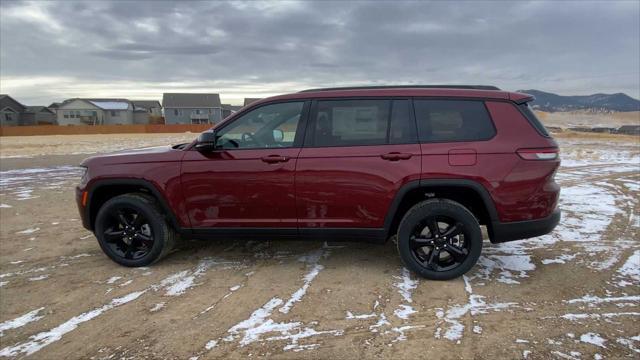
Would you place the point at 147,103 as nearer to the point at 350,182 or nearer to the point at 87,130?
the point at 87,130

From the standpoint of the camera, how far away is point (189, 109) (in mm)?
71375

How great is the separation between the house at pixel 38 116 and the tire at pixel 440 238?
85.6 m

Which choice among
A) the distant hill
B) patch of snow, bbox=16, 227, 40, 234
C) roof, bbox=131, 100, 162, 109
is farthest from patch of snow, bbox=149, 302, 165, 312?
the distant hill

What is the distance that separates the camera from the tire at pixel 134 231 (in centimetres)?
475

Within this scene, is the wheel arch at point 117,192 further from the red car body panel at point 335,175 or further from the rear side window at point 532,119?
the rear side window at point 532,119

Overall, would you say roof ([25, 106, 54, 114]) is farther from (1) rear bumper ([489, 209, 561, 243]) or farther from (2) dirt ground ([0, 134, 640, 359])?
(1) rear bumper ([489, 209, 561, 243])

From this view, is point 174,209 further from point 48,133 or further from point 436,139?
point 48,133

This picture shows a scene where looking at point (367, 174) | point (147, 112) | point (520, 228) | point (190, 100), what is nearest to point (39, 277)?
point (367, 174)

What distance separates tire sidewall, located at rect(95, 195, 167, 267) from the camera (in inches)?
186

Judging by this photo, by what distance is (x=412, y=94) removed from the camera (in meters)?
4.39

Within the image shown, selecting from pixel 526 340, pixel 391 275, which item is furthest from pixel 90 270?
pixel 526 340

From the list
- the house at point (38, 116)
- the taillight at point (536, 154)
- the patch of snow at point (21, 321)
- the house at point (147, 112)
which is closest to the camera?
the patch of snow at point (21, 321)

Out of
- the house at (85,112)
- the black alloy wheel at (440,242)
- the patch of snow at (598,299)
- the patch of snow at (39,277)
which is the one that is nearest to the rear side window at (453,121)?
the black alloy wheel at (440,242)

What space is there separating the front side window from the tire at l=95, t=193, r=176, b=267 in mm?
1071
